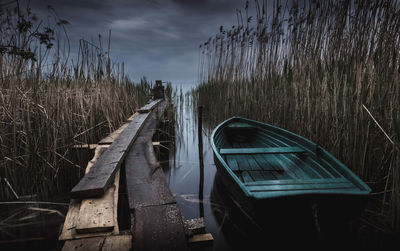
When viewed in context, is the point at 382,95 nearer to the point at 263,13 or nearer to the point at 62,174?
the point at 263,13

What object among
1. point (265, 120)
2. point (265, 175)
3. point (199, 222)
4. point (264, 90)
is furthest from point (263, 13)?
point (199, 222)

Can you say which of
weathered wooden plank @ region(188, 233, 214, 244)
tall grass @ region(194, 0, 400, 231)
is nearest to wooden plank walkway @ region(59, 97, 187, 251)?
weathered wooden plank @ region(188, 233, 214, 244)

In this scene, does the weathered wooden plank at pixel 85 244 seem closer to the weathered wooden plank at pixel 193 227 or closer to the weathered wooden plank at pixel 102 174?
the weathered wooden plank at pixel 102 174

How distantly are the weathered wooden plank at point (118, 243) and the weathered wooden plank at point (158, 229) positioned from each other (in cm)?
4

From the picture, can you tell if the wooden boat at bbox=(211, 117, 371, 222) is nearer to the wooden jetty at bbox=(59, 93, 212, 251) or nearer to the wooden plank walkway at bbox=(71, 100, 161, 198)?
the wooden jetty at bbox=(59, 93, 212, 251)

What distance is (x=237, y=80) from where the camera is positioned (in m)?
5.47

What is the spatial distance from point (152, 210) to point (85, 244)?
0.40m

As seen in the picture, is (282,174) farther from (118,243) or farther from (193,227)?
(118,243)

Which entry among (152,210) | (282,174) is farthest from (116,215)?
(282,174)

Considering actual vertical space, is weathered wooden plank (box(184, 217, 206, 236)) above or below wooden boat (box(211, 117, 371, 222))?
below

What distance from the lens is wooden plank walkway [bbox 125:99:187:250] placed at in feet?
4.24

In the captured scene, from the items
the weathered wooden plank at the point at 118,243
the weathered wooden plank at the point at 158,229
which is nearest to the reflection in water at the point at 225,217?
the weathered wooden plank at the point at 158,229

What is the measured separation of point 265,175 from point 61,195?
2304mm

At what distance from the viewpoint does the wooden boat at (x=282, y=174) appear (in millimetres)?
1597
